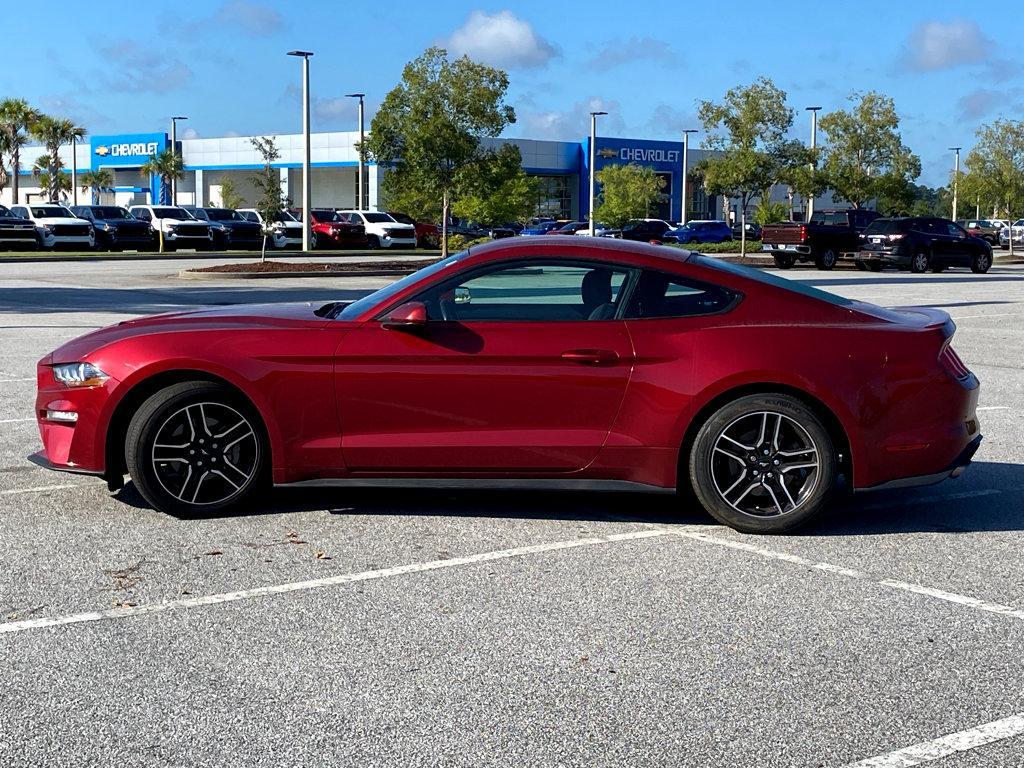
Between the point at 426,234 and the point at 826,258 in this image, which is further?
the point at 426,234

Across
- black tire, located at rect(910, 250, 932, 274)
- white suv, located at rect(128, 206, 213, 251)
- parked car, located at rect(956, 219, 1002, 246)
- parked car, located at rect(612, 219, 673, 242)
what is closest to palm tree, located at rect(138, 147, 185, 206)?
parked car, located at rect(612, 219, 673, 242)

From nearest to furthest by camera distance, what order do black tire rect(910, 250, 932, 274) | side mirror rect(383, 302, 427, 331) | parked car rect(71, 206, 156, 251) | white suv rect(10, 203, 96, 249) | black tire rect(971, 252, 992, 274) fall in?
side mirror rect(383, 302, 427, 331) < black tire rect(910, 250, 932, 274) < black tire rect(971, 252, 992, 274) < white suv rect(10, 203, 96, 249) < parked car rect(71, 206, 156, 251)

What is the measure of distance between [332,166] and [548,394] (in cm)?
7702

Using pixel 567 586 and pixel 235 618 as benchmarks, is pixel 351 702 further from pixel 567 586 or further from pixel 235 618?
pixel 567 586

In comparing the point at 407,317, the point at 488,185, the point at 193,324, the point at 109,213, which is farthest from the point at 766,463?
the point at 109,213

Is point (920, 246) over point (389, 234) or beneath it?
beneath

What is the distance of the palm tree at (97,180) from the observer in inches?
3499

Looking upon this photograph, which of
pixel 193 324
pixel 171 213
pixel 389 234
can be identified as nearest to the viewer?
pixel 193 324

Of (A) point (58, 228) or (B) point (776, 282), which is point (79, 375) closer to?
(B) point (776, 282)

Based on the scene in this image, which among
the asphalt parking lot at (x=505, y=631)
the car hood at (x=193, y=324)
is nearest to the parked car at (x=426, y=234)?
the asphalt parking lot at (x=505, y=631)

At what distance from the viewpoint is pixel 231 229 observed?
49.8 meters

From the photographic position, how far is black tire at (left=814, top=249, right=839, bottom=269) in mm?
38331

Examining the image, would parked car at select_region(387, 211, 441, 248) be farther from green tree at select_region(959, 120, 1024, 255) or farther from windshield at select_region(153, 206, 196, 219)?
green tree at select_region(959, 120, 1024, 255)

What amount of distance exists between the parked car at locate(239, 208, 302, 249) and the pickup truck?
19538 mm
